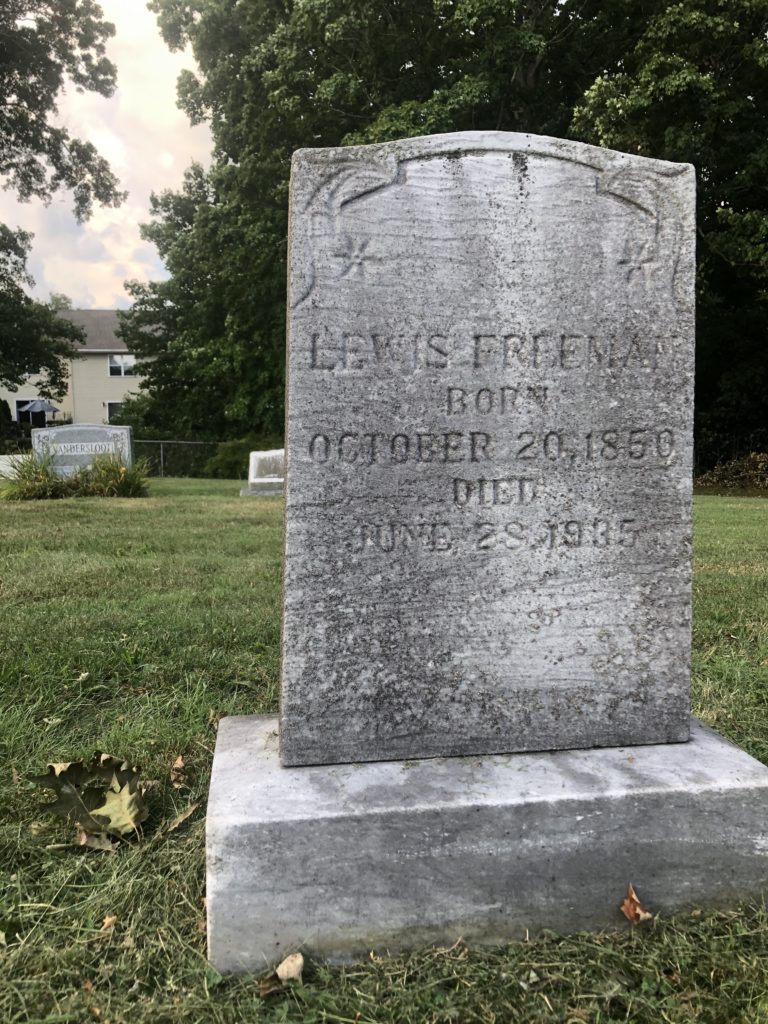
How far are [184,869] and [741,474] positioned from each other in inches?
769

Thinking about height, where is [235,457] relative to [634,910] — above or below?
above

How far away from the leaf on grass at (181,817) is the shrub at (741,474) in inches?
719

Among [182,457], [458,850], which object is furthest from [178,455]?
A: [458,850]

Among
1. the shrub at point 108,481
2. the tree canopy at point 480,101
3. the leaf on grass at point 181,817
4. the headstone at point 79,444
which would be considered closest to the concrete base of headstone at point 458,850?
the leaf on grass at point 181,817

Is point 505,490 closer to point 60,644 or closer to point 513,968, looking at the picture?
point 513,968

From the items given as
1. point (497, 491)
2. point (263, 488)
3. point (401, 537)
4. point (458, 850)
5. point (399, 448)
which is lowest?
point (458, 850)

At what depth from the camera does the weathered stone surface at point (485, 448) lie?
2176mm

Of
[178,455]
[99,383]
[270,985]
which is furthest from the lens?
[99,383]

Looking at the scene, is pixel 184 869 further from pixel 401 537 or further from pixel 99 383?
pixel 99 383

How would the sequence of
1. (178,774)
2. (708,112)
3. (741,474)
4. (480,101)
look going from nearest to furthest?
(178,774), (708,112), (480,101), (741,474)

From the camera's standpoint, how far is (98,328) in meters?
52.7

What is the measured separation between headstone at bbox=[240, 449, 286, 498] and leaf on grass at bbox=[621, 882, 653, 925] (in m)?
12.9

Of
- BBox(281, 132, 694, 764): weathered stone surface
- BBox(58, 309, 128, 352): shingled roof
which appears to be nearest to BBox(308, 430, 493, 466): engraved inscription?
BBox(281, 132, 694, 764): weathered stone surface

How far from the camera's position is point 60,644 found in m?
3.96
